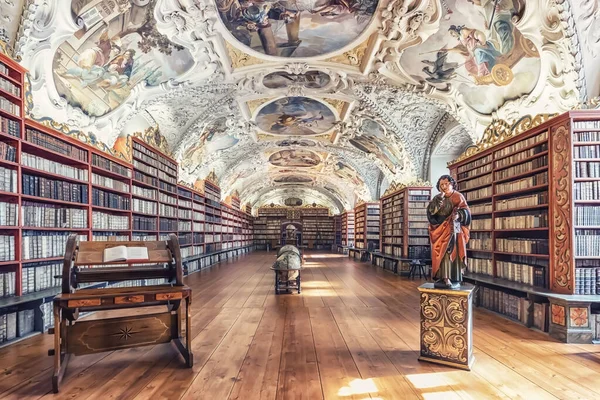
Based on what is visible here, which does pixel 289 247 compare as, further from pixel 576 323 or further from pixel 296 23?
pixel 576 323

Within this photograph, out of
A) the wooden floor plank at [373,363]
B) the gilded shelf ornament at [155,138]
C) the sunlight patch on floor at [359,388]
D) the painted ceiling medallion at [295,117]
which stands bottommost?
the wooden floor plank at [373,363]

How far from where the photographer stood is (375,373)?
153 inches

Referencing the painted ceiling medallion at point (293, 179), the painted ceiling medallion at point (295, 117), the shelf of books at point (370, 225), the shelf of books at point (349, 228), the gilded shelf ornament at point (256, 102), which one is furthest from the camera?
the shelf of books at point (349, 228)

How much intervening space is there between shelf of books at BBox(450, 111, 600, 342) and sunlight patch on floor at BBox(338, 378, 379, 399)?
3.23 metres

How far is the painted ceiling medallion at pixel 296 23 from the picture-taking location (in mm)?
6773

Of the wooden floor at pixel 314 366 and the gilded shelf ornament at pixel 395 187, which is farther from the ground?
the gilded shelf ornament at pixel 395 187

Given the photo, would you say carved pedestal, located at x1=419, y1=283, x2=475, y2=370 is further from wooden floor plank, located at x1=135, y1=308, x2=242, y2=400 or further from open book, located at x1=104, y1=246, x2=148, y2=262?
open book, located at x1=104, y1=246, x2=148, y2=262

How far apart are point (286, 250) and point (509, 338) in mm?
5498

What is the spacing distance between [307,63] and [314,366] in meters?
7.07

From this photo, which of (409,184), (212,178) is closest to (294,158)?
(212,178)

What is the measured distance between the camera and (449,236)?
4.31m

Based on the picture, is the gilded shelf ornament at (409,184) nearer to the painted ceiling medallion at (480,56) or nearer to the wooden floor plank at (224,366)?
the painted ceiling medallion at (480,56)

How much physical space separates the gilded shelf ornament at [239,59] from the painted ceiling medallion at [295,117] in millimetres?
3062

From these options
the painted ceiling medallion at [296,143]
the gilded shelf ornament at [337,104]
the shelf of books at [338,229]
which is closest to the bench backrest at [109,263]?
the gilded shelf ornament at [337,104]
